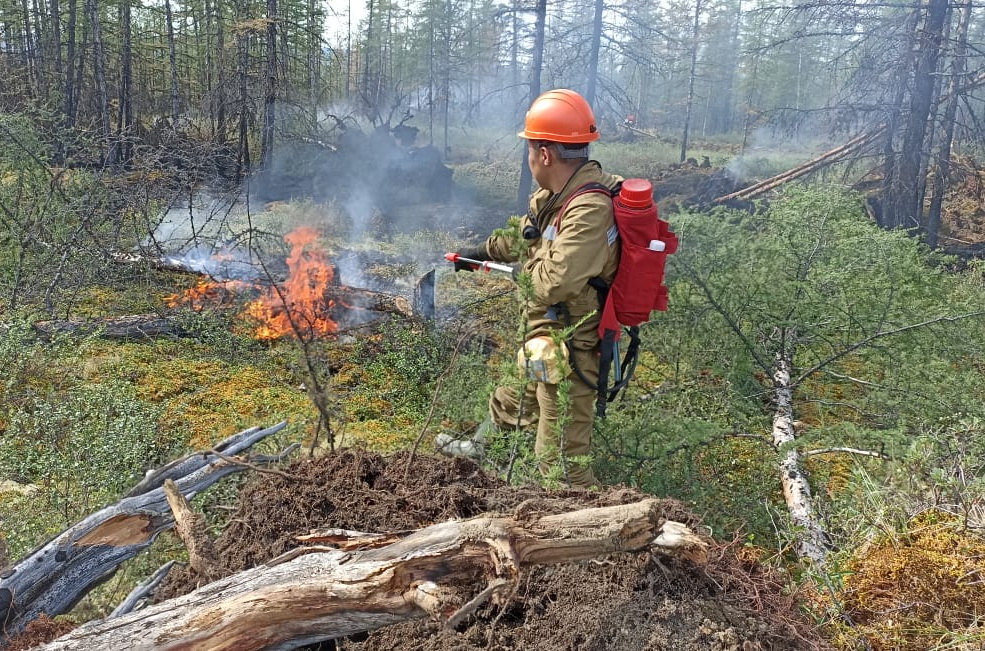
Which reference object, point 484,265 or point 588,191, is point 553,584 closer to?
point 588,191

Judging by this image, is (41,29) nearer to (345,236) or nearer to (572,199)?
(345,236)

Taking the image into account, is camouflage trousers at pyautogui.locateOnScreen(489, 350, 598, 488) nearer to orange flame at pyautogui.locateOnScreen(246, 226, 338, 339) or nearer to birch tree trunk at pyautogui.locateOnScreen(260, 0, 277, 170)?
orange flame at pyautogui.locateOnScreen(246, 226, 338, 339)

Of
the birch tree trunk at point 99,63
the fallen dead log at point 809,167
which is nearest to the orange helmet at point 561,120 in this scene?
the fallen dead log at point 809,167

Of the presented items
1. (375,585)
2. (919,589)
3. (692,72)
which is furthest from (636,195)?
(692,72)

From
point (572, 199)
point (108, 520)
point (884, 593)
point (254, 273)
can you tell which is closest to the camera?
point (884, 593)

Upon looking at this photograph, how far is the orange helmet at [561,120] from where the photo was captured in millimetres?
3510

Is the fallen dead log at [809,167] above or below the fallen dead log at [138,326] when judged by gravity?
above

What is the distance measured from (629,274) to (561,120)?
938 mm

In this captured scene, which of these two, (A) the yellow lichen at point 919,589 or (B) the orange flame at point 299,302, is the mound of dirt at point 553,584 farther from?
(B) the orange flame at point 299,302

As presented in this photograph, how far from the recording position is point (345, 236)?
49.7ft

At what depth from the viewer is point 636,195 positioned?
3389 millimetres

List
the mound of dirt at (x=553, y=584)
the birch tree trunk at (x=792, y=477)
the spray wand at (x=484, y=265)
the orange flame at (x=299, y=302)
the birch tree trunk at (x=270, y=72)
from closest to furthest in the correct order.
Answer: the mound of dirt at (x=553, y=584) → the birch tree trunk at (x=792, y=477) → the spray wand at (x=484, y=265) → the orange flame at (x=299, y=302) → the birch tree trunk at (x=270, y=72)

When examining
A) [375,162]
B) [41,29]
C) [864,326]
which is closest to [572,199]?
[864,326]

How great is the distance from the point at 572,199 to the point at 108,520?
2776mm
